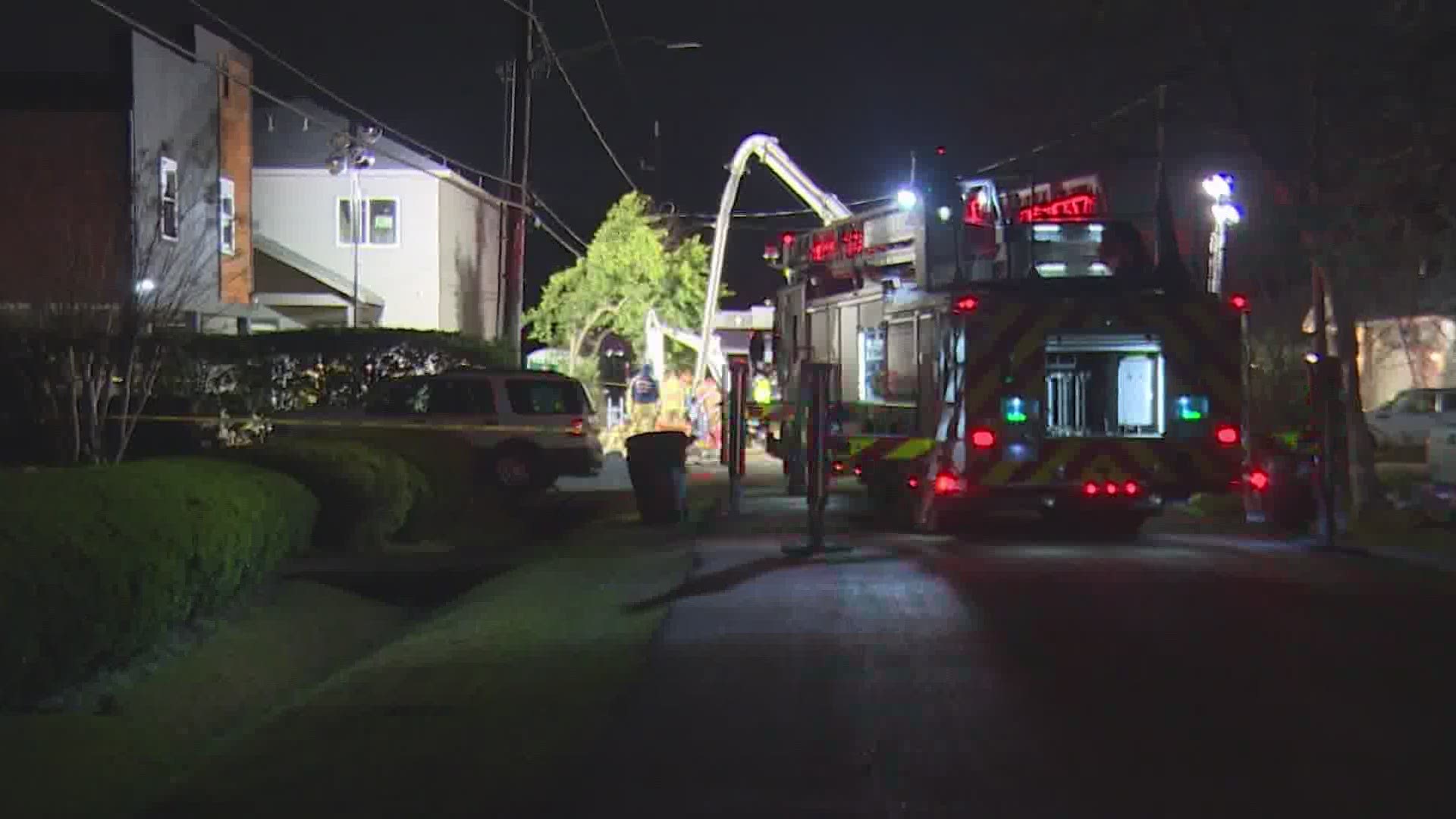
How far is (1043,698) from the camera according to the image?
8383mm

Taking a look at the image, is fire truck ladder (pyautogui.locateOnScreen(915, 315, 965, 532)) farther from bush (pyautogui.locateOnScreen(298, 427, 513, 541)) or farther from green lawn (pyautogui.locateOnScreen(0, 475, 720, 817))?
bush (pyautogui.locateOnScreen(298, 427, 513, 541))

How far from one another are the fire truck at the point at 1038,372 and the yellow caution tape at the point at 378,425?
243 inches

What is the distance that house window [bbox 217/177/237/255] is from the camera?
1231 inches

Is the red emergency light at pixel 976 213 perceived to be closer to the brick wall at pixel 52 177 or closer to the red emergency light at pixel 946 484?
the red emergency light at pixel 946 484

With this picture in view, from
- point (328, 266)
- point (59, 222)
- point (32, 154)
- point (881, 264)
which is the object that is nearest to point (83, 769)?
point (881, 264)

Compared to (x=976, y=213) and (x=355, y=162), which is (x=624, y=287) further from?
(x=976, y=213)

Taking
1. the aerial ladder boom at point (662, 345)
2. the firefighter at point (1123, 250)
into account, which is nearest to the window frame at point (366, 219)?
the aerial ladder boom at point (662, 345)

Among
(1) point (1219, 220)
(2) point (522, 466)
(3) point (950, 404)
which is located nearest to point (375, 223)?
(2) point (522, 466)

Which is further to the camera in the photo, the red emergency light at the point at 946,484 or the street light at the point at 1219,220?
the street light at the point at 1219,220

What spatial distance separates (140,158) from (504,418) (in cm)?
794

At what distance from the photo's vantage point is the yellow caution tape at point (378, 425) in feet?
66.8

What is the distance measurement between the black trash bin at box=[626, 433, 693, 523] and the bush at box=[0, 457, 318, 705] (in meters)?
6.55

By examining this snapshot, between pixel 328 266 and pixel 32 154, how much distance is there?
1353 cm

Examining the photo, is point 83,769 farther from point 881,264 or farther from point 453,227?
point 453,227
